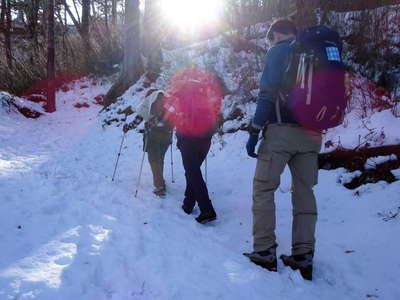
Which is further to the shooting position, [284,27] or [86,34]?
[86,34]

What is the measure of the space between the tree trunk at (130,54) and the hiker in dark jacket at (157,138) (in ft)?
27.0

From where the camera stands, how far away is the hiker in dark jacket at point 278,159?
3.38 m

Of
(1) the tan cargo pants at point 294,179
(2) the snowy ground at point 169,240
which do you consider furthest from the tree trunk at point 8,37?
(1) the tan cargo pants at point 294,179

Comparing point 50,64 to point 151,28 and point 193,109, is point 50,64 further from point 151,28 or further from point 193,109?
point 193,109

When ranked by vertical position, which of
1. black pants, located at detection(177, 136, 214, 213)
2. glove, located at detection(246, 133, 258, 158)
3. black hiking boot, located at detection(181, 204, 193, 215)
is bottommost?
black hiking boot, located at detection(181, 204, 193, 215)

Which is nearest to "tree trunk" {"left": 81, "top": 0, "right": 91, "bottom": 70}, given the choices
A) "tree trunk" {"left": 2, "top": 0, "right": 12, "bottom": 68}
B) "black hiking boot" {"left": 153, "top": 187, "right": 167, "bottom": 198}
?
"tree trunk" {"left": 2, "top": 0, "right": 12, "bottom": 68}

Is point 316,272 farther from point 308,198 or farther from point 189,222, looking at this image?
point 189,222

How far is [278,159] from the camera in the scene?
3.45 m

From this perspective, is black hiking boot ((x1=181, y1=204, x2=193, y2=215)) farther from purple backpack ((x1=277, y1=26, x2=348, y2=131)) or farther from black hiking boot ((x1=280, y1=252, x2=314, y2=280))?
purple backpack ((x1=277, y1=26, x2=348, y2=131))

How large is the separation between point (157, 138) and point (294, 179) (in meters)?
2.99

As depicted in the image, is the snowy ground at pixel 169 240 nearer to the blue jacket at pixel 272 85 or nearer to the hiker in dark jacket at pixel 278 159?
the hiker in dark jacket at pixel 278 159

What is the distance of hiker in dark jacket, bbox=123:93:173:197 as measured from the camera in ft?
19.7

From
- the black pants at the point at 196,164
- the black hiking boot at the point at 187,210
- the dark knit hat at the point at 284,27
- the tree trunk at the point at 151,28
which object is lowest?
the black hiking boot at the point at 187,210

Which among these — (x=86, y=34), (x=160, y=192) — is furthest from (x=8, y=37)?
(x=160, y=192)
